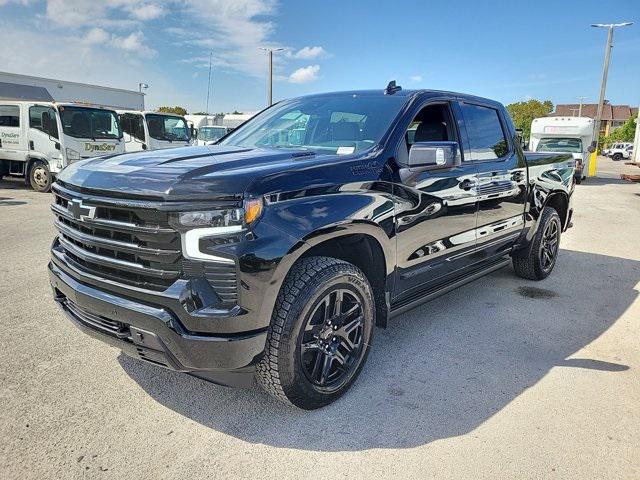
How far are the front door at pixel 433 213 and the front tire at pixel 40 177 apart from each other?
1175 cm

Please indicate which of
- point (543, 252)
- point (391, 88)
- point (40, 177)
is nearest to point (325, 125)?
point (391, 88)

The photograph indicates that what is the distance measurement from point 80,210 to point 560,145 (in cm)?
1975

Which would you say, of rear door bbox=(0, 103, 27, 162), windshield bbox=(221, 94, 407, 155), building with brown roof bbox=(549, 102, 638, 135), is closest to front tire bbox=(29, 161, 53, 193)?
rear door bbox=(0, 103, 27, 162)

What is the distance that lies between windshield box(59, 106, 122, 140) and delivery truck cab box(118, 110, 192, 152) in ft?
7.63

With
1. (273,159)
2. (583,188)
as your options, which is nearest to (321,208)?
(273,159)

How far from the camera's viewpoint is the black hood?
2320 millimetres

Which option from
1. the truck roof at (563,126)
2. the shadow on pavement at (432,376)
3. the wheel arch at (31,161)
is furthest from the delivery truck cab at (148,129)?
the truck roof at (563,126)

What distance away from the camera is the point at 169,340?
7.70ft

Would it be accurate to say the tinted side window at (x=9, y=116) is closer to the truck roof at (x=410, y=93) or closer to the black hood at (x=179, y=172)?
the truck roof at (x=410, y=93)

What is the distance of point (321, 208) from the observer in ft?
8.66

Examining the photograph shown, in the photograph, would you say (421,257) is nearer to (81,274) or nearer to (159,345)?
(159,345)

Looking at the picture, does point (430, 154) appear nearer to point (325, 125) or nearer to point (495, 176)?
point (325, 125)

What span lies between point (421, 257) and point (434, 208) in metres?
0.36

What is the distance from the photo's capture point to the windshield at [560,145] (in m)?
18.7
